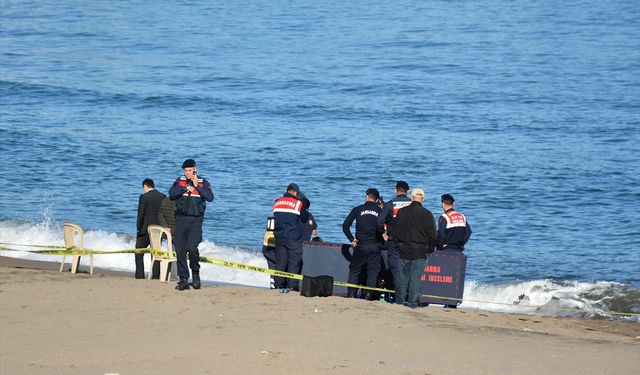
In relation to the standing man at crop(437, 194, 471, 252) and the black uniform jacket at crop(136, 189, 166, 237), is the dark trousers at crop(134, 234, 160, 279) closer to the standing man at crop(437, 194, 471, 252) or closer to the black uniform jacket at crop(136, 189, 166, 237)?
the black uniform jacket at crop(136, 189, 166, 237)

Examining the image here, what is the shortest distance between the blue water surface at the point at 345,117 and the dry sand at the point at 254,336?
869 centimetres

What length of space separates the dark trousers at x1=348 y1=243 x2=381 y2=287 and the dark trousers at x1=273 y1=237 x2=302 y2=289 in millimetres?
778

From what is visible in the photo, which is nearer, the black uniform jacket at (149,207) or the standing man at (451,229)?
the standing man at (451,229)

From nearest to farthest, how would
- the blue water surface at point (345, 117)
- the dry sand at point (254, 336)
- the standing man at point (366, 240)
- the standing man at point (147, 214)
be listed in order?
1. the dry sand at point (254, 336)
2. the standing man at point (366, 240)
3. the standing man at point (147, 214)
4. the blue water surface at point (345, 117)

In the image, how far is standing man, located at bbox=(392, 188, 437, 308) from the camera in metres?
14.1

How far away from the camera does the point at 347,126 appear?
1587 inches

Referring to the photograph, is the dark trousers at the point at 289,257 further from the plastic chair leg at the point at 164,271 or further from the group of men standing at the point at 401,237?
the plastic chair leg at the point at 164,271

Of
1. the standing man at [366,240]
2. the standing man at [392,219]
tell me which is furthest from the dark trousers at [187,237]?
the standing man at [392,219]

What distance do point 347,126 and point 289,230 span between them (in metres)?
25.0

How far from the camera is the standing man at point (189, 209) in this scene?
13836 millimetres

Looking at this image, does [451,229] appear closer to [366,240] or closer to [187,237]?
[366,240]

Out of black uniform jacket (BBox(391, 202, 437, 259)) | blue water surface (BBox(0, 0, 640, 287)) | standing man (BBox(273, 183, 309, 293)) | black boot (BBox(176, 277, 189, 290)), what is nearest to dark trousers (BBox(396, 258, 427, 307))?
black uniform jacket (BBox(391, 202, 437, 259))

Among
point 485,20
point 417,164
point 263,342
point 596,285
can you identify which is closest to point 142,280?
point 263,342

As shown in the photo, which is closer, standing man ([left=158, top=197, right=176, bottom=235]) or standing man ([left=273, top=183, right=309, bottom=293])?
standing man ([left=273, top=183, right=309, bottom=293])
